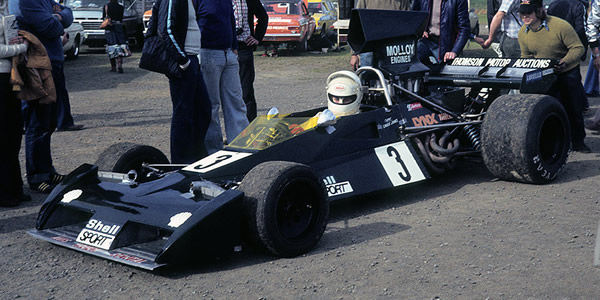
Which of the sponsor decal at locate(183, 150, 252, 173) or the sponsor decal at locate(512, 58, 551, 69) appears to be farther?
Result: the sponsor decal at locate(512, 58, 551, 69)

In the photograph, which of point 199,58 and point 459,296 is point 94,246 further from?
point 199,58

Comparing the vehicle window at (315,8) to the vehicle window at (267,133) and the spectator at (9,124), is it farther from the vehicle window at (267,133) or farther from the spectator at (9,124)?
the vehicle window at (267,133)

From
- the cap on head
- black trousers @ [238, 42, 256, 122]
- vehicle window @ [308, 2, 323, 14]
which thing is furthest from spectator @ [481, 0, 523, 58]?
vehicle window @ [308, 2, 323, 14]

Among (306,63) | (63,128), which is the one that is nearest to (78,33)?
(306,63)

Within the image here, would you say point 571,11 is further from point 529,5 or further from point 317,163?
point 317,163

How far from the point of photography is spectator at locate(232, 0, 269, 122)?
9.32 m

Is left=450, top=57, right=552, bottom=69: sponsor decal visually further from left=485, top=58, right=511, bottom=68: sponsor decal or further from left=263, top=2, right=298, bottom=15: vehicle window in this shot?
left=263, top=2, right=298, bottom=15: vehicle window

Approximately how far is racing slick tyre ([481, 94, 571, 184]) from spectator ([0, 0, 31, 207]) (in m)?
4.26

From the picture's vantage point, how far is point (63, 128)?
10641 mm

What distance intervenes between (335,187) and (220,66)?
2565 mm

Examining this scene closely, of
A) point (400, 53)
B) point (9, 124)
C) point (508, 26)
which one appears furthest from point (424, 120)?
point (508, 26)

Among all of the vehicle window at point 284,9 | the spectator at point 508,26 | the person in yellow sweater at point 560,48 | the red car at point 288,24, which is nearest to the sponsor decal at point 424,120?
the person in yellow sweater at point 560,48

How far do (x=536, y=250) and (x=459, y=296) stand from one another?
43.6 inches

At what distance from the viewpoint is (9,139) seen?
6.84m
